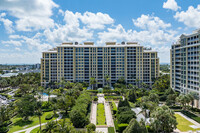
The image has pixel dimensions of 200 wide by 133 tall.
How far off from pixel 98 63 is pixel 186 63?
53.2 meters

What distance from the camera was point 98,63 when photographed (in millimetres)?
93688

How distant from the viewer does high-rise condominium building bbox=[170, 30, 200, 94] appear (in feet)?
178

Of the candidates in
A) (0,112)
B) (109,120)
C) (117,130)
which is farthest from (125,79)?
(0,112)

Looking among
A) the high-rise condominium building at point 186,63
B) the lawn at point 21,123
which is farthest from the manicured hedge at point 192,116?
the lawn at point 21,123

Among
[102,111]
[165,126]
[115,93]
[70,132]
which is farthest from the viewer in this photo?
[115,93]

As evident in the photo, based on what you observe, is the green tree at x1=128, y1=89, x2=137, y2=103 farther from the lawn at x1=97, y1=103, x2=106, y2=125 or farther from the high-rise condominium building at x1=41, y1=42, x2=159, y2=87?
the high-rise condominium building at x1=41, y1=42, x2=159, y2=87

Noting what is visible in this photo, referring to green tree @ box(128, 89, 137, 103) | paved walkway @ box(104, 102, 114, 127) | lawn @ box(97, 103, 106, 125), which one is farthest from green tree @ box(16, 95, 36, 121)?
green tree @ box(128, 89, 137, 103)

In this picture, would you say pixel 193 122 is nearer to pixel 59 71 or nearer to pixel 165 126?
pixel 165 126

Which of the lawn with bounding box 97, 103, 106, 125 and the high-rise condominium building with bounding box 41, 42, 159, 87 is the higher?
the high-rise condominium building with bounding box 41, 42, 159, 87

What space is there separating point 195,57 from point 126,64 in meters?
43.1

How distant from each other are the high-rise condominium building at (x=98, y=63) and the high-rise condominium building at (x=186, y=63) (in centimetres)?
2334

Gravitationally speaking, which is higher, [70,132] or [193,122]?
[70,132]

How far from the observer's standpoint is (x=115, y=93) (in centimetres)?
7644

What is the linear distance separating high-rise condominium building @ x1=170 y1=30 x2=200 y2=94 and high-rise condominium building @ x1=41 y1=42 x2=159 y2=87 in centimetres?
2334
